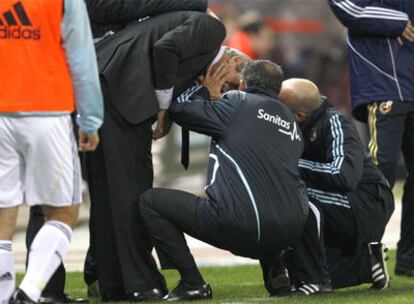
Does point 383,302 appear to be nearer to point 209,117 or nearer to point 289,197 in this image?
point 289,197

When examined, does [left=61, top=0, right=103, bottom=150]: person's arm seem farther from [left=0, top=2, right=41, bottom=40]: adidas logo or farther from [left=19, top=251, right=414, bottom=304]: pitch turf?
[left=19, top=251, right=414, bottom=304]: pitch turf

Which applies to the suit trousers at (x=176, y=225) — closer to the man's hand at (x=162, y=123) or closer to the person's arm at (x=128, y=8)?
the man's hand at (x=162, y=123)

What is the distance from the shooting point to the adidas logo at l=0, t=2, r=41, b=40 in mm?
7137

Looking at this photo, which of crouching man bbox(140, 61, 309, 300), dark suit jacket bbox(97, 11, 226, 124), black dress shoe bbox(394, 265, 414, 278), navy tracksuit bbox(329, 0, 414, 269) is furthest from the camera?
black dress shoe bbox(394, 265, 414, 278)

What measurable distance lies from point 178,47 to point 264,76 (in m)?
0.52

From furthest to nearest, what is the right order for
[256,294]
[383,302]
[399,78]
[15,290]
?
[399,78] < [256,294] < [383,302] < [15,290]

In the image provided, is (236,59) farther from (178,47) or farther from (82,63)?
(82,63)

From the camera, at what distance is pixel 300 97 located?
8.65 meters

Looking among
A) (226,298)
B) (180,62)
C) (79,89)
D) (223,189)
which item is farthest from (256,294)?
(79,89)

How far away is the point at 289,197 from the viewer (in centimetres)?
810

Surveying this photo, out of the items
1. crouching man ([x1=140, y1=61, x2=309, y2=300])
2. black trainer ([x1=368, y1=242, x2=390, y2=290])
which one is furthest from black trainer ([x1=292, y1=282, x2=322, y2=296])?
black trainer ([x1=368, y1=242, x2=390, y2=290])

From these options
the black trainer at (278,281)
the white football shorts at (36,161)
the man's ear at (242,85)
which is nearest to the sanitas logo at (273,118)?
the man's ear at (242,85)

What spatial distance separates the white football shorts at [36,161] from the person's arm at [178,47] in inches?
39.8

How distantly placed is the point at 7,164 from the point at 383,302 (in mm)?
2171
